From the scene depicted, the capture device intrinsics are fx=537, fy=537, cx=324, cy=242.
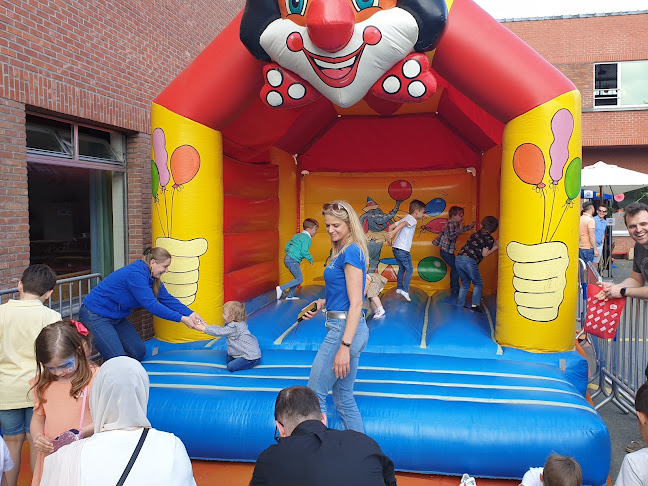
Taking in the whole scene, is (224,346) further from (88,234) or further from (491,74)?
(491,74)

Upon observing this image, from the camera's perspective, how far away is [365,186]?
6.78 m

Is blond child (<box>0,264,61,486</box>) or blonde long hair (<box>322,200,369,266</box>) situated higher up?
blonde long hair (<box>322,200,369,266</box>)

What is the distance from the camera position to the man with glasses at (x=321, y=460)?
1391 mm

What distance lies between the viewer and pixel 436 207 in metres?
6.57

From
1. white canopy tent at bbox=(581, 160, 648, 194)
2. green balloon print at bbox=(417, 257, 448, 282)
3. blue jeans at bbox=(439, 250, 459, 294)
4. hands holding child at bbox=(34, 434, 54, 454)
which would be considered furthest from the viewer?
white canopy tent at bbox=(581, 160, 648, 194)

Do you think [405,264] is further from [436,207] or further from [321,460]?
[321,460]

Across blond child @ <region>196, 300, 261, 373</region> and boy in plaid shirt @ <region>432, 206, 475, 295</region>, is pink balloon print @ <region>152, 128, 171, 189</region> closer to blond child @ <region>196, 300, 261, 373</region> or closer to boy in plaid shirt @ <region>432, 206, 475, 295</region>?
blond child @ <region>196, 300, 261, 373</region>

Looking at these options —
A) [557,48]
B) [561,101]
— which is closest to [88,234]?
[561,101]

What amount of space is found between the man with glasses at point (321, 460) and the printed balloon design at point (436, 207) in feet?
17.1

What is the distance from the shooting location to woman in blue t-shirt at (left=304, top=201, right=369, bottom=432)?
2576 millimetres

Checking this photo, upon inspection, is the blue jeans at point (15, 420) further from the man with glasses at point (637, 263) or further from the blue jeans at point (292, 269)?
the blue jeans at point (292, 269)

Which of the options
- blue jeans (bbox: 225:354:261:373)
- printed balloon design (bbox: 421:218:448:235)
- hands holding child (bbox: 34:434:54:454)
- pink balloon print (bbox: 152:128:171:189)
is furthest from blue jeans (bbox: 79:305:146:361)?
printed balloon design (bbox: 421:218:448:235)

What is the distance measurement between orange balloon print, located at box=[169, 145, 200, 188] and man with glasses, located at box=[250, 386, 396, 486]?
2977 millimetres

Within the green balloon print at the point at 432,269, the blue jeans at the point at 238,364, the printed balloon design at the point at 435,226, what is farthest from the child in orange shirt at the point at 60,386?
the printed balloon design at the point at 435,226
